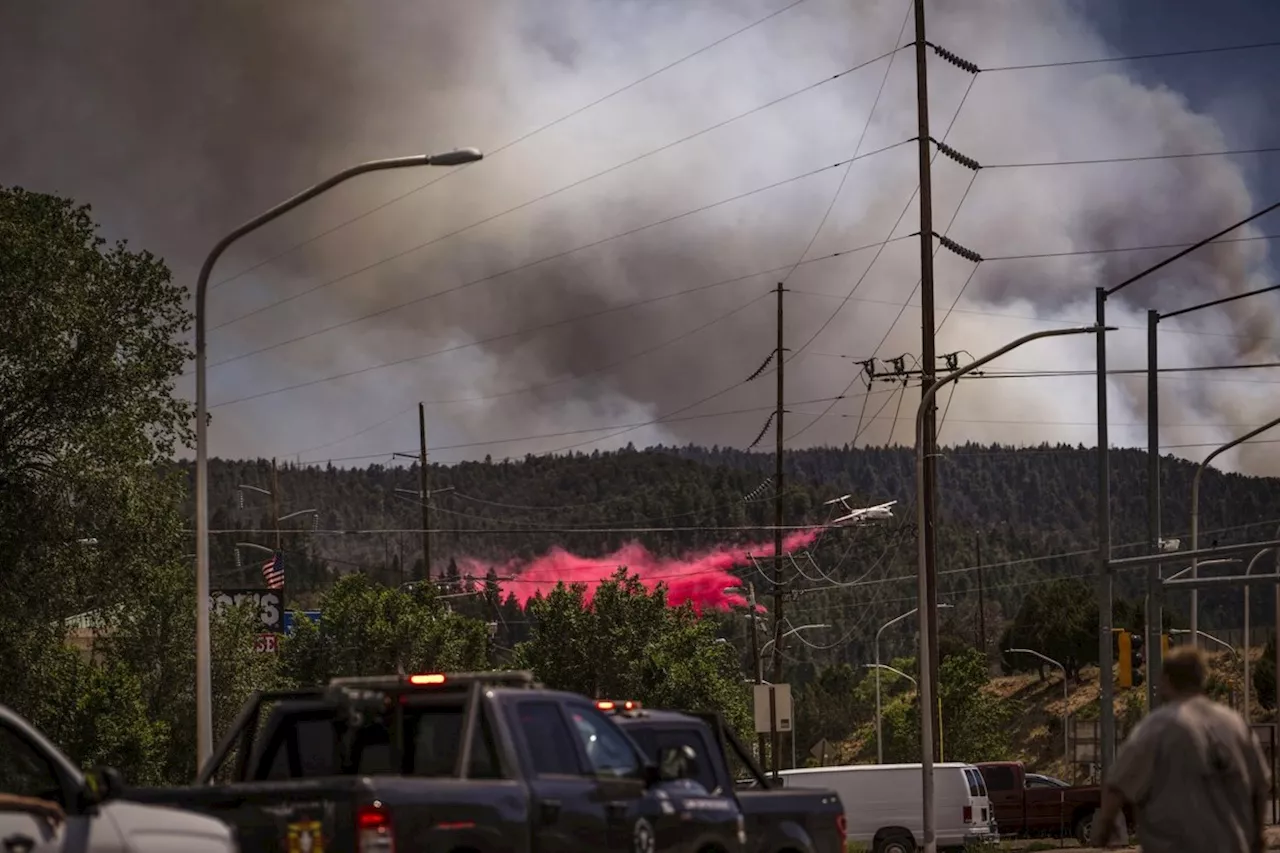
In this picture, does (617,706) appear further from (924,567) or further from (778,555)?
(778,555)

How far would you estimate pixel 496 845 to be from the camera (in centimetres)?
1223

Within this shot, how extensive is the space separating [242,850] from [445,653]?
232 feet

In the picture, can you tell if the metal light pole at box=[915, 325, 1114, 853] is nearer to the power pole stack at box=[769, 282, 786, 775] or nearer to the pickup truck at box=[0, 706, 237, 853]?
the power pole stack at box=[769, 282, 786, 775]

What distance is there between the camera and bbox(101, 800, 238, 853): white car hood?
9.11 metres

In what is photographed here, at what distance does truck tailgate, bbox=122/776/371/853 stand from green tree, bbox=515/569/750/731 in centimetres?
6731

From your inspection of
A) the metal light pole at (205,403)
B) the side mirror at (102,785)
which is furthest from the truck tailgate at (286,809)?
the metal light pole at (205,403)

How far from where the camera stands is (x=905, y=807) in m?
44.1

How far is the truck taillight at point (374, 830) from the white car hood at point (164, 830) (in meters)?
1.23

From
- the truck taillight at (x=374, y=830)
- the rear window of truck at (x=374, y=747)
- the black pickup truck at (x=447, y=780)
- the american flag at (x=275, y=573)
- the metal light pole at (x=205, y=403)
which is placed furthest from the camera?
the american flag at (x=275, y=573)

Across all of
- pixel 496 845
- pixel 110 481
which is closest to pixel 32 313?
pixel 110 481

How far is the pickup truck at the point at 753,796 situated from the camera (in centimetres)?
1644

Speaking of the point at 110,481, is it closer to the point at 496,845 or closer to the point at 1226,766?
the point at 496,845

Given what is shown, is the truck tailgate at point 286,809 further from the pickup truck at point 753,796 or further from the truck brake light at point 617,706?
the truck brake light at point 617,706

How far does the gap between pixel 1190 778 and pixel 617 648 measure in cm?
6989
